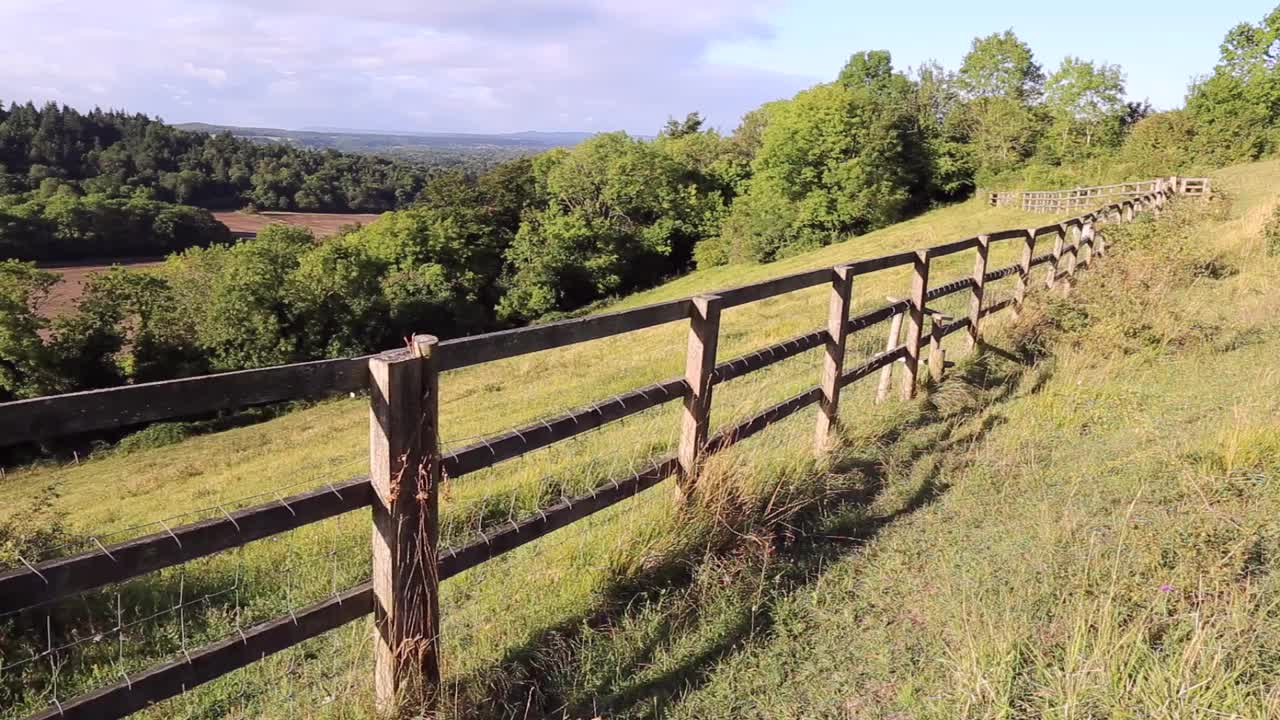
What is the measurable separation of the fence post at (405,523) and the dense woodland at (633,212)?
42.0m

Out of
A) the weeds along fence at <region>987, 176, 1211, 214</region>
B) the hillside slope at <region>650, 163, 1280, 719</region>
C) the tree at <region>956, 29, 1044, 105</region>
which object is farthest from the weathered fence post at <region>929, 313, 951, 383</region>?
the tree at <region>956, 29, 1044, 105</region>

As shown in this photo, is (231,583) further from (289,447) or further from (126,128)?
(126,128)

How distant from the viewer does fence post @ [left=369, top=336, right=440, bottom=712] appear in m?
2.72

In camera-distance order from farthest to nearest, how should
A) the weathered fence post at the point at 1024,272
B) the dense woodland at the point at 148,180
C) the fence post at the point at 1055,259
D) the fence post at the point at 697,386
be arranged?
the dense woodland at the point at 148,180 → the fence post at the point at 1055,259 → the weathered fence post at the point at 1024,272 → the fence post at the point at 697,386

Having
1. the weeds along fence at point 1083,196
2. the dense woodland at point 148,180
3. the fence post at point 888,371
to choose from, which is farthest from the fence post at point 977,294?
the dense woodland at point 148,180

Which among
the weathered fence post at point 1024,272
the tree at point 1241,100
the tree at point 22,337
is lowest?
the tree at point 22,337

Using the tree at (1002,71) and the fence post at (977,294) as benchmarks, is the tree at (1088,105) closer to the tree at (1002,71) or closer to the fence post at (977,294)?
the tree at (1002,71)

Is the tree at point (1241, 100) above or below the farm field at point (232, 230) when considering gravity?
above

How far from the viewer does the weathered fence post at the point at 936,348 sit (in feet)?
25.4

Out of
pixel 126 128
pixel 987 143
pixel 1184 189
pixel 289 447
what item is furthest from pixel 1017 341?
pixel 126 128

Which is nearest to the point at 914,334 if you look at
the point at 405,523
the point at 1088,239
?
the point at 405,523

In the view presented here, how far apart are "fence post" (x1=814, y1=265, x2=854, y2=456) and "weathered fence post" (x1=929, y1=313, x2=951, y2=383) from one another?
7.35 feet

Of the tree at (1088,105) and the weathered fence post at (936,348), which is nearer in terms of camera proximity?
the weathered fence post at (936,348)

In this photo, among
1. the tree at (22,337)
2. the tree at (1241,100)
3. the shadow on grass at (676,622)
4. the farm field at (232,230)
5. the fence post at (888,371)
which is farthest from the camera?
the farm field at (232,230)
